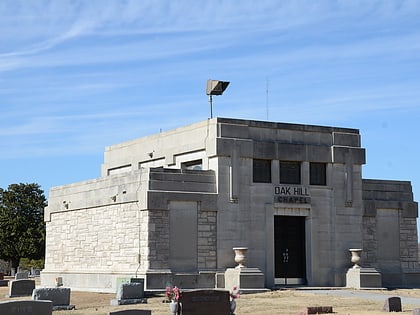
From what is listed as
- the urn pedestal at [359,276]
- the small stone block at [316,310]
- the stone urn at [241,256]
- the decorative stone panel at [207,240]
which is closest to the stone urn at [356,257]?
the urn pedestal at [359,276]

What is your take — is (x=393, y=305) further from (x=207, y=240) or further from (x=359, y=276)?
(x=207, y=240)

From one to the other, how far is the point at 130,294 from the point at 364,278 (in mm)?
11736

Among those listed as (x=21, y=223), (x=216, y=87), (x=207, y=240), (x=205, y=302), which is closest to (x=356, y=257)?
(x=207, y=240)

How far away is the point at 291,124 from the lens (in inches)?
1458

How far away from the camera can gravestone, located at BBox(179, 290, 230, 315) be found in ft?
67.7

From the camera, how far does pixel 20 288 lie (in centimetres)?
3475

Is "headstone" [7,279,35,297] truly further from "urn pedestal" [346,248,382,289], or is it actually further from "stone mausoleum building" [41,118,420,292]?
"urn pedestal" [346,248,382,289]

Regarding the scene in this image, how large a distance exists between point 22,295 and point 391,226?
17.8 m

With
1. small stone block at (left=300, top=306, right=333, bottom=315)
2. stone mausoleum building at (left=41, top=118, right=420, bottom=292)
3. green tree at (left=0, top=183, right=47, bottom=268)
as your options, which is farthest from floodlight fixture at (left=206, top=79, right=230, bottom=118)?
green tree at (left=0, top=183, right=47, bottom=268)

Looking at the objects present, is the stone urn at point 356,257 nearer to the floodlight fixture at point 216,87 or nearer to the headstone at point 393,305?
the floodlight fixture at point 216,87

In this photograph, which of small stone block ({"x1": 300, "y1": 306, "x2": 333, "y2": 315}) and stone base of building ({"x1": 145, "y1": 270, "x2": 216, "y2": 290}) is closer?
small stone block ({"x1": 300, "y1": 306, "x2": 333, "y2": 315})

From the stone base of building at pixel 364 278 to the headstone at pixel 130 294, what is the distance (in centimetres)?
1085

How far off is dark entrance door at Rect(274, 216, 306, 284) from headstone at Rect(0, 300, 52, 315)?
1810cm

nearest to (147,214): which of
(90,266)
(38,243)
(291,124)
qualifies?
(90,266)
